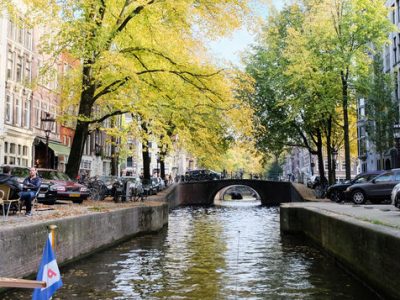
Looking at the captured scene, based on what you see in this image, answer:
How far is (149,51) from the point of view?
24.0m

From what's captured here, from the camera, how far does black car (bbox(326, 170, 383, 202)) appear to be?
3069 centimetres

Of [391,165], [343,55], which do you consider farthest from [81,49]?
[391,165]

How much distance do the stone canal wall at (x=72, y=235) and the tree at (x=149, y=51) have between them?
14.8 ft

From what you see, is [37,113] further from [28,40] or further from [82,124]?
[82,124]

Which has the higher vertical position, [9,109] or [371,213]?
[9,109]

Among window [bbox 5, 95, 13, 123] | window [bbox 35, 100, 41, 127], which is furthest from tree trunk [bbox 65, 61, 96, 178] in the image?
window [bbox 35, 100, 41, 127]

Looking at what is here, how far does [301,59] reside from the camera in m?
36.8

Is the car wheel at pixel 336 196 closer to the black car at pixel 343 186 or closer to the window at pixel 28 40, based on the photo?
the black car at pixel 343 186

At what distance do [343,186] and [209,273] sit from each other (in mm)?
20556

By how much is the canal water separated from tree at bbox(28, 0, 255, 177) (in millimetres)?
6604

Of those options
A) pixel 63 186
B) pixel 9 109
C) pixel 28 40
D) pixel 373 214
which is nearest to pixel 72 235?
pixel 373 214

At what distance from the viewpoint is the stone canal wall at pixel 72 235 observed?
35.4 feet

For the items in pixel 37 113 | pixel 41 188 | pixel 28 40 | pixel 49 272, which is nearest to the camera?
pixel 49 272

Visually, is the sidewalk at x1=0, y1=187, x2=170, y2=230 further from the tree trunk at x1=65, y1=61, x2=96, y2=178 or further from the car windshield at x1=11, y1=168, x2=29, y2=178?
the car windshield at x1=11, y1=168, x2=29, y2=178
